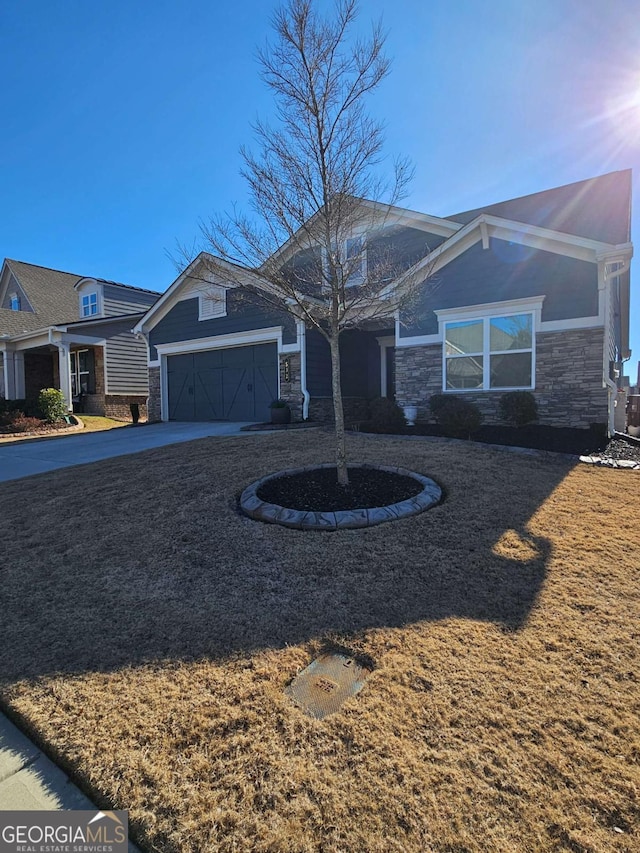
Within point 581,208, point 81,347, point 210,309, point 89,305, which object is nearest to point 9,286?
point 89,305

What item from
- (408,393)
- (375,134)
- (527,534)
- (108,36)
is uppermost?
(108,36)

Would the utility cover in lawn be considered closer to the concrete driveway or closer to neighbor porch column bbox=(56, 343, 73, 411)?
the concrete driveway

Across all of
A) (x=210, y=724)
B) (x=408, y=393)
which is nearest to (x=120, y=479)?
(x=210, y=724)

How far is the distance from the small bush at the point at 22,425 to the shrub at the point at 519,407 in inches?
585

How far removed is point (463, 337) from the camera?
1076cm

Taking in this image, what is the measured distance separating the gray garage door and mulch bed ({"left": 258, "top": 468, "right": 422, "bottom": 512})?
26.7 feet

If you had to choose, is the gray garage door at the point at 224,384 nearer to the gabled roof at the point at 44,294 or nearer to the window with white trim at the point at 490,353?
the window with white trim at the point at 490,353

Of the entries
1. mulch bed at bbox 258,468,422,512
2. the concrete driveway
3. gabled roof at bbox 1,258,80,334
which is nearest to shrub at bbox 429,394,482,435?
mulch bed at bbox 258,468,422,512

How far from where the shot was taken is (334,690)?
2289 millimetres

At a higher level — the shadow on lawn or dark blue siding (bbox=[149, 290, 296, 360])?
dark blue siding (bbox=[149, 290, 296, 360])

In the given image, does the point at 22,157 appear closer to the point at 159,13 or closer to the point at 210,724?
the point at 159,13

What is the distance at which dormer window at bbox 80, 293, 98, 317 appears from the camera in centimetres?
2128

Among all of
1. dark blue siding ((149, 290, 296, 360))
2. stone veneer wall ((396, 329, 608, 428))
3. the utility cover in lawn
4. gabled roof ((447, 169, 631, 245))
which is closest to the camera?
the utility cover in lawn

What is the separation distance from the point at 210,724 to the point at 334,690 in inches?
25.1
